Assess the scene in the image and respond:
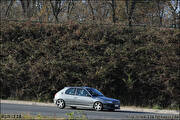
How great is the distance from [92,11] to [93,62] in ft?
29.4

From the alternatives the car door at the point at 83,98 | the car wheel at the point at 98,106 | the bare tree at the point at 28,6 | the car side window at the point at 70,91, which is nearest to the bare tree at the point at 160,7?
the bare tree at the point at 28,6

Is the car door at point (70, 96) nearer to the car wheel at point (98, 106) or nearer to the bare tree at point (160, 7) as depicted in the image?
the car wheel at point (98, 106)

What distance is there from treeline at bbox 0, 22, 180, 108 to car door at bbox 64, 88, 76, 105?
5452 millimetres

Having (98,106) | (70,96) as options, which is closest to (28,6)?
(70,96)

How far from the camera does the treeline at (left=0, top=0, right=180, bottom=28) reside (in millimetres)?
32000

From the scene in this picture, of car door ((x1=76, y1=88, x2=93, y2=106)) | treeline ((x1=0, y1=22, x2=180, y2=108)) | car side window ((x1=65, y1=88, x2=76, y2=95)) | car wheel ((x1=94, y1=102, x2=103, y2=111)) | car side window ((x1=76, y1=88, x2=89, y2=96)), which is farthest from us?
treeline ((x1=0, y1=22, x2=180, y2=108))

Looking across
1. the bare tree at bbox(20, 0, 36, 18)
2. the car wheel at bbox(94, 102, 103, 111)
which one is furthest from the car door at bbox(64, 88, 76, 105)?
the bare tree at bbox(20, 0, 36, 18)

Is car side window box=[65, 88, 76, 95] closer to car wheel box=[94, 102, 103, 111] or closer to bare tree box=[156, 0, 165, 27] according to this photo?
car wheel box=[94, 102, 103, 111]

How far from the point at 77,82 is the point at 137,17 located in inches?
488

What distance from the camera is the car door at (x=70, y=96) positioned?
20328 mm

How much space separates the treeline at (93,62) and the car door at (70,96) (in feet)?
17.9

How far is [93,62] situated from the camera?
2631 cm

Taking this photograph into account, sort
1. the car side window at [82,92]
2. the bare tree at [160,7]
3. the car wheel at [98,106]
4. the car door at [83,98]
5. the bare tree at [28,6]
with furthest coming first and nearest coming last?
the bare tree at [160,7] → the bare tree at [28,6] → the car side window at [82,92] → the car door at [83,98] → the car wheel at [98,106]

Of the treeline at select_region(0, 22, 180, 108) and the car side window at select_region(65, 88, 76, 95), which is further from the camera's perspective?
the treeline at select_region(0, 22, 180, 108)
